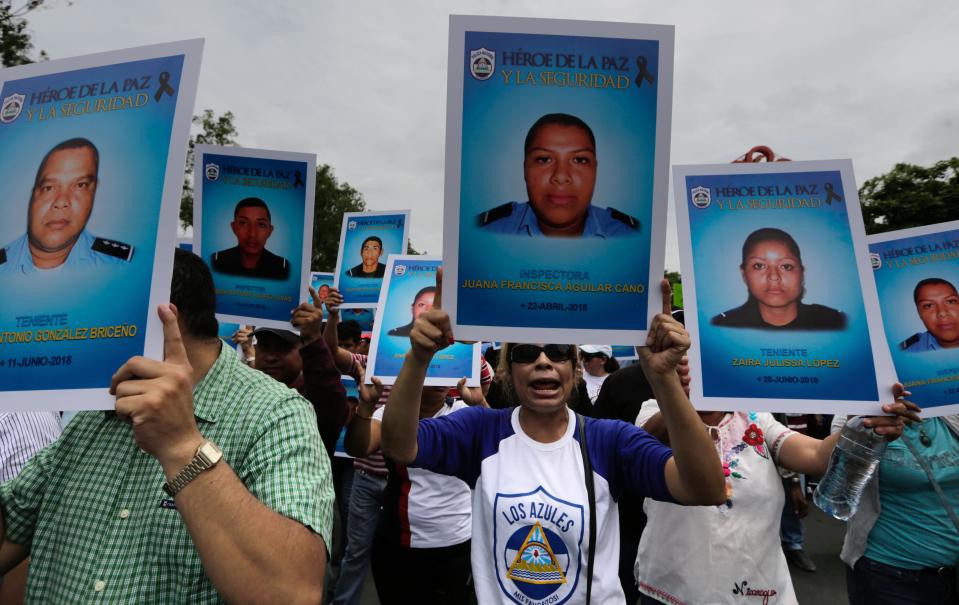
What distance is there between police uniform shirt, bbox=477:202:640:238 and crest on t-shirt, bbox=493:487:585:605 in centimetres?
95

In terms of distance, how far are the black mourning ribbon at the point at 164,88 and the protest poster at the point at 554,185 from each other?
0.71 m

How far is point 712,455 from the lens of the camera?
1.94m

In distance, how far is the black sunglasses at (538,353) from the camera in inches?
95.8

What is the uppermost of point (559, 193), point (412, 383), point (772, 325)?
point (559, 193)

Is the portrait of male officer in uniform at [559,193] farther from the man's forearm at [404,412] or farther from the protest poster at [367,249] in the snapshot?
the protest poster at [367,249]

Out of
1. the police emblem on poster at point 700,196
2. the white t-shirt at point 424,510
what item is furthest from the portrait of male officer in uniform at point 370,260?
the police emblem on poster at point 700,196

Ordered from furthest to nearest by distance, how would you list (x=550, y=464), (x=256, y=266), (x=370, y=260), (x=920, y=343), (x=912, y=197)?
(x=912, y=197) < (x=370, y=260) < (x=256, y=266) < (x=920, y=343) < (x=550, y=464)

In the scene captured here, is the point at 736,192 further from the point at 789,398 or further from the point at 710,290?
the point at 789,398

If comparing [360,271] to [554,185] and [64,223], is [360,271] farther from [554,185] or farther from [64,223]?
[64,223]

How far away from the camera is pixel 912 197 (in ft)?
96.4

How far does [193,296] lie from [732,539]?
2462mm

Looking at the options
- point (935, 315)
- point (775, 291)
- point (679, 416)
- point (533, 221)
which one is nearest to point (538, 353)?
point (679, 416)

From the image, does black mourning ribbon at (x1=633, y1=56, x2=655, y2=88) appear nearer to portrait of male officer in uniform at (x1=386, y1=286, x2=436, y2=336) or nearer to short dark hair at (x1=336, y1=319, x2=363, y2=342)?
portrait of male officer in uniform at (x1=386, y1=286, x2=436, y2=336)

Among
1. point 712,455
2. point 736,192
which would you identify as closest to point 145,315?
point 712,455
